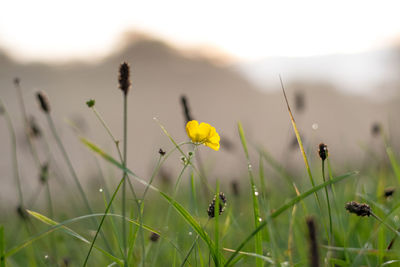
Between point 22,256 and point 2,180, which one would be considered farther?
point 2,180

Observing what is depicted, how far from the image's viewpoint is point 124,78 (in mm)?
1172

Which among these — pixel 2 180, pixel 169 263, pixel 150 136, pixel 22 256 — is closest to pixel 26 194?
pixel 2 180

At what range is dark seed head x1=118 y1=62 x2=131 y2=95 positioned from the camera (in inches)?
45.6

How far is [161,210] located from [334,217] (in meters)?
1.81

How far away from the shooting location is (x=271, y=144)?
7.19 m

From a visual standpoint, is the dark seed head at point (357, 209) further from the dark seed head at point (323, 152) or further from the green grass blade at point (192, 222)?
the green grass blade at point (192, 222)

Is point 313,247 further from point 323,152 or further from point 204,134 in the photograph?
point 204,134

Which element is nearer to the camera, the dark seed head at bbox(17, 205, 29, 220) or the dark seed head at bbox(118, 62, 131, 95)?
the dark seed head at bbox(118, 62, 131, 95)

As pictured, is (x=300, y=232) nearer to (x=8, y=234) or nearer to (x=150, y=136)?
(x=8, y=234)

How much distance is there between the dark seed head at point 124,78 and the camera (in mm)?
1159

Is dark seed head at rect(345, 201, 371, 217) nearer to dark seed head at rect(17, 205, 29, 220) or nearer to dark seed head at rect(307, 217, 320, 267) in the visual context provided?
dark seed head at rect(307, 217, 320, 267)

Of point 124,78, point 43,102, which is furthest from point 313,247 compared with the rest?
point 43,102

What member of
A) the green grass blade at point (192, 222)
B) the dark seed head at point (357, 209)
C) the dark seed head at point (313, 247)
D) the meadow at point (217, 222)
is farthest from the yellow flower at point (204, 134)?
the dark seed head at point (313, 247)

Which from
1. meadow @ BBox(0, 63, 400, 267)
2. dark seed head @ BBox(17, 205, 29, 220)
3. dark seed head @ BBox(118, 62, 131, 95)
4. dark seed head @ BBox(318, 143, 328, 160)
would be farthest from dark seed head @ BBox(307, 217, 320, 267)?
dark seed head @ BBox(17, 205, 29, 220)
